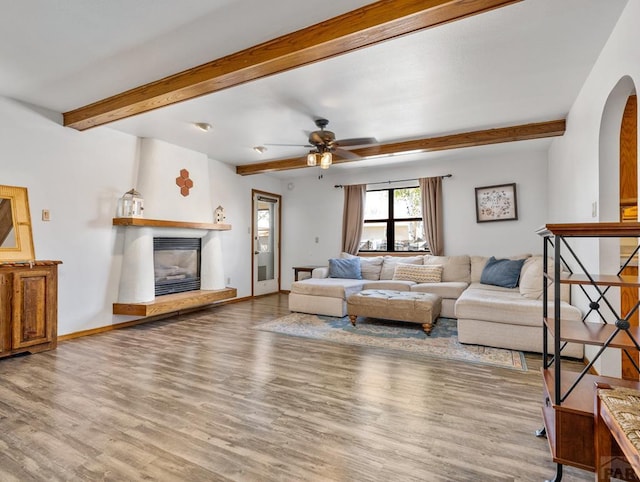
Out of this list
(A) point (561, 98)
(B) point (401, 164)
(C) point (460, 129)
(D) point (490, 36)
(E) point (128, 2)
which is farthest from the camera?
(B) point (401, 164)

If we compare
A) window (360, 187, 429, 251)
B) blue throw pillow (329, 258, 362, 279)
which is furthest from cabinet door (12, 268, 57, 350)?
window (360, 187, 429, 251)

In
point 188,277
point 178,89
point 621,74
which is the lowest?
point 188,277

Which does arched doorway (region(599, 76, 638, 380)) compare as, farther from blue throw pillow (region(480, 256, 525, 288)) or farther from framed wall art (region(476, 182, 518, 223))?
framed wall art (region(476, 182, 518, 223))

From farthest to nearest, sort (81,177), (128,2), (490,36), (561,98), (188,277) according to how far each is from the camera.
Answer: (188,277), (81,177), (561,98), (490,36), (128,2)

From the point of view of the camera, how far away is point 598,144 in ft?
8.40

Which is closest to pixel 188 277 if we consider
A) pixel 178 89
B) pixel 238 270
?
pixel 238 270

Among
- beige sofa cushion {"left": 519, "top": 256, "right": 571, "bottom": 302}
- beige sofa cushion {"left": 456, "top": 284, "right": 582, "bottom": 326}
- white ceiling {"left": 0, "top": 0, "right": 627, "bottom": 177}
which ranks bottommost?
beige sofa cushion {"left": 456, "top": 284, "right": 582, "bottom": 326}

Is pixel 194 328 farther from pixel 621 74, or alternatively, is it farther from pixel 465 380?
pixel 621 74

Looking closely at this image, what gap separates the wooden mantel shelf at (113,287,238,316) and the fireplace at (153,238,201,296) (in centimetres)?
17

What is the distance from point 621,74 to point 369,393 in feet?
8.89

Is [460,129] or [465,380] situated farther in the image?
[460,129]

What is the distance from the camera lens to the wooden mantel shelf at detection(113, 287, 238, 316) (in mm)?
4164

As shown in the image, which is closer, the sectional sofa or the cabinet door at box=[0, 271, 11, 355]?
the cabinet door at box=[0, 271, 11, 355]

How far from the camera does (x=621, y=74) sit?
211 centimetres
